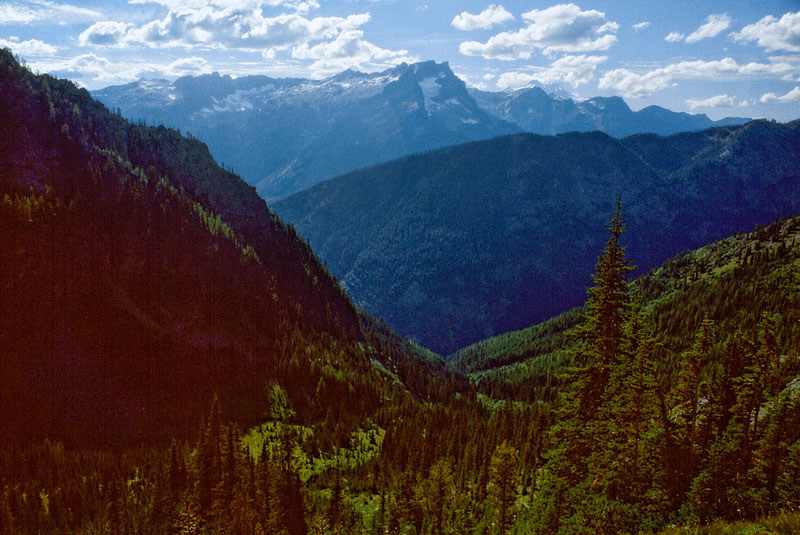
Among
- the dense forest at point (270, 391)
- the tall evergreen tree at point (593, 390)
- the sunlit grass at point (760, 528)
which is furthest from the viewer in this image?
the dense forest at point (270, 391)

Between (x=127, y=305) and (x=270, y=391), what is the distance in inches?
1586

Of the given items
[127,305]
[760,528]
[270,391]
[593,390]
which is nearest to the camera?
[760,528]

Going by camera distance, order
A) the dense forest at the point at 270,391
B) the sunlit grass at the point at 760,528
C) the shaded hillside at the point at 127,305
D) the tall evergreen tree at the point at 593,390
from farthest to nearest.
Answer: the shaded hillside at the point at 127,305 → the dense forest at the point at 270,391 → the tall evergreen tree at the point at 593,390 → the sunlit grass at the point at 760,528

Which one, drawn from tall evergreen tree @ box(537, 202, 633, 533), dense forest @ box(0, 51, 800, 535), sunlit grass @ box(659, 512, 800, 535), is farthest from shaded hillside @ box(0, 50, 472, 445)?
sunlit grass @ box(659, 512, 800, 535)

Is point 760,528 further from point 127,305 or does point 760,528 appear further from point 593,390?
point 127,305

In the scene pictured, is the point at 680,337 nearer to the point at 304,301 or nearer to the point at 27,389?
the point at 304,301

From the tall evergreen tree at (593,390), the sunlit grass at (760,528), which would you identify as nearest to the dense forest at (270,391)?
the tall evergreen tree at (593,390)

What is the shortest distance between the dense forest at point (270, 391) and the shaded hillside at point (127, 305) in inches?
19.5

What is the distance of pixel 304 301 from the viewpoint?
17588 cm

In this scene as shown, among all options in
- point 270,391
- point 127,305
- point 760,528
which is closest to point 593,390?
point 760,528

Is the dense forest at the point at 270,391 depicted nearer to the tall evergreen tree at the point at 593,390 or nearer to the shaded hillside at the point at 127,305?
the tall evergreen tree at the point at 593,390

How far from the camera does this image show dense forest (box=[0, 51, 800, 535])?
93.8ft

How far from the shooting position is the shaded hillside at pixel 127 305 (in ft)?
291

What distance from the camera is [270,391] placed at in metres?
117
